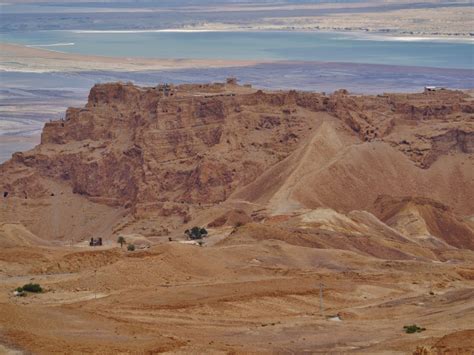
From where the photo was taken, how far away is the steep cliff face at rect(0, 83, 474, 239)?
7244cm

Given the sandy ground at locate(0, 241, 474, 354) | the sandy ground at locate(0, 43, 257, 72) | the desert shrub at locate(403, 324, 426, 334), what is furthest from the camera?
the sandy ground at locate(0, 43, 257, 72)

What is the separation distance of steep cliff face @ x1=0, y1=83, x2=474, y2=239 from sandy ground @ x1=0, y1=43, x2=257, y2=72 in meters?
80.5

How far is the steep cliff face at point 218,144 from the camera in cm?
7244

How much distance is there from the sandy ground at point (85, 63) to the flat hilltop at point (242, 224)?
3134 inches

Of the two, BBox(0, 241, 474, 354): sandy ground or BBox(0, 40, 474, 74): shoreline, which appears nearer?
BBox(0, 241, 474, 354): sandy ground

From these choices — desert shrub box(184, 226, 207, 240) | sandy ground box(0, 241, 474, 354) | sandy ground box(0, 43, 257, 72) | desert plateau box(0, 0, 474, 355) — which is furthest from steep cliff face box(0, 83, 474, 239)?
sandy ground box(0, 43, 257, 72)

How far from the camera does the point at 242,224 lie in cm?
6075

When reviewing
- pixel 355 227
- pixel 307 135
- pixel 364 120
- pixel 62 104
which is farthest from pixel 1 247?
pixel 62 104

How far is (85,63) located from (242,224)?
4415 inches

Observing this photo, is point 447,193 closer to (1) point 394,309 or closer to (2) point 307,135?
(2) point 307,135

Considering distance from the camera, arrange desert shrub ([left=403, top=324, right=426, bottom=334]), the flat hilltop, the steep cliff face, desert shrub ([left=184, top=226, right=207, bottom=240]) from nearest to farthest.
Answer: desert shrub ([left=403, top=324, right=426, bottom=334]) → the flat hilltop → desert shrub ([left=184, top=226, right=207, bottom=240]) → the steep cliff face

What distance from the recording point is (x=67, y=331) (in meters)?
32.5

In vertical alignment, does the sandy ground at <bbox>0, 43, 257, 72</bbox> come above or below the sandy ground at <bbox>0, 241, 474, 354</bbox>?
below

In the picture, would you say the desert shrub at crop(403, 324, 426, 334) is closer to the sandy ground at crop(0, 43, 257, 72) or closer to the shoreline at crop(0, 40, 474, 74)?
the shoreline at crop(0, 40, 474, 74)
